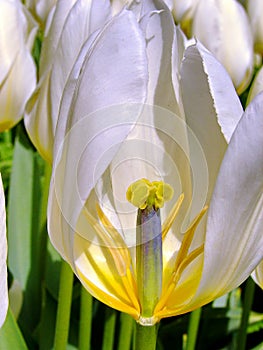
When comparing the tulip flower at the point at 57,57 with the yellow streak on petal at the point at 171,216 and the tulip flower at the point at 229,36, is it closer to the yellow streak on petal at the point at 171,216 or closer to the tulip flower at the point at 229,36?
the yellow streak on petal at the point at 171,216

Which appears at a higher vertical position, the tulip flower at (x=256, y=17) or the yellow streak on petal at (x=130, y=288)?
the tulip flower at (x=256, y=17)

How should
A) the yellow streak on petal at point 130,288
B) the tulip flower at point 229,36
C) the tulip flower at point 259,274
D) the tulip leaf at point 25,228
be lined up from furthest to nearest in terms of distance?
the tulip leaf at point 25,228 < the tulip flower at point 229,36 < the tulip flower at point 259,274 < the yellow streak on petal at point 130,288

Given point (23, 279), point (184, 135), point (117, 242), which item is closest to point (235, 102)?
point (184, 135)

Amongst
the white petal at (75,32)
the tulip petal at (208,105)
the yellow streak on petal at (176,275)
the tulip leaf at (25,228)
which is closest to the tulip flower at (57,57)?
the white petal at (75,32)

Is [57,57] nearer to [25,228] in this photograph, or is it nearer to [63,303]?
[63,303]

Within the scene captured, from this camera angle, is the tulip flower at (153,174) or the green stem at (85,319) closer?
the tulip flower at (153,174)

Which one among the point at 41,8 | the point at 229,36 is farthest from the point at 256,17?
the point at 41,8

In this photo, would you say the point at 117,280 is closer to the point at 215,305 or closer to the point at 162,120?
the point at 162,120
